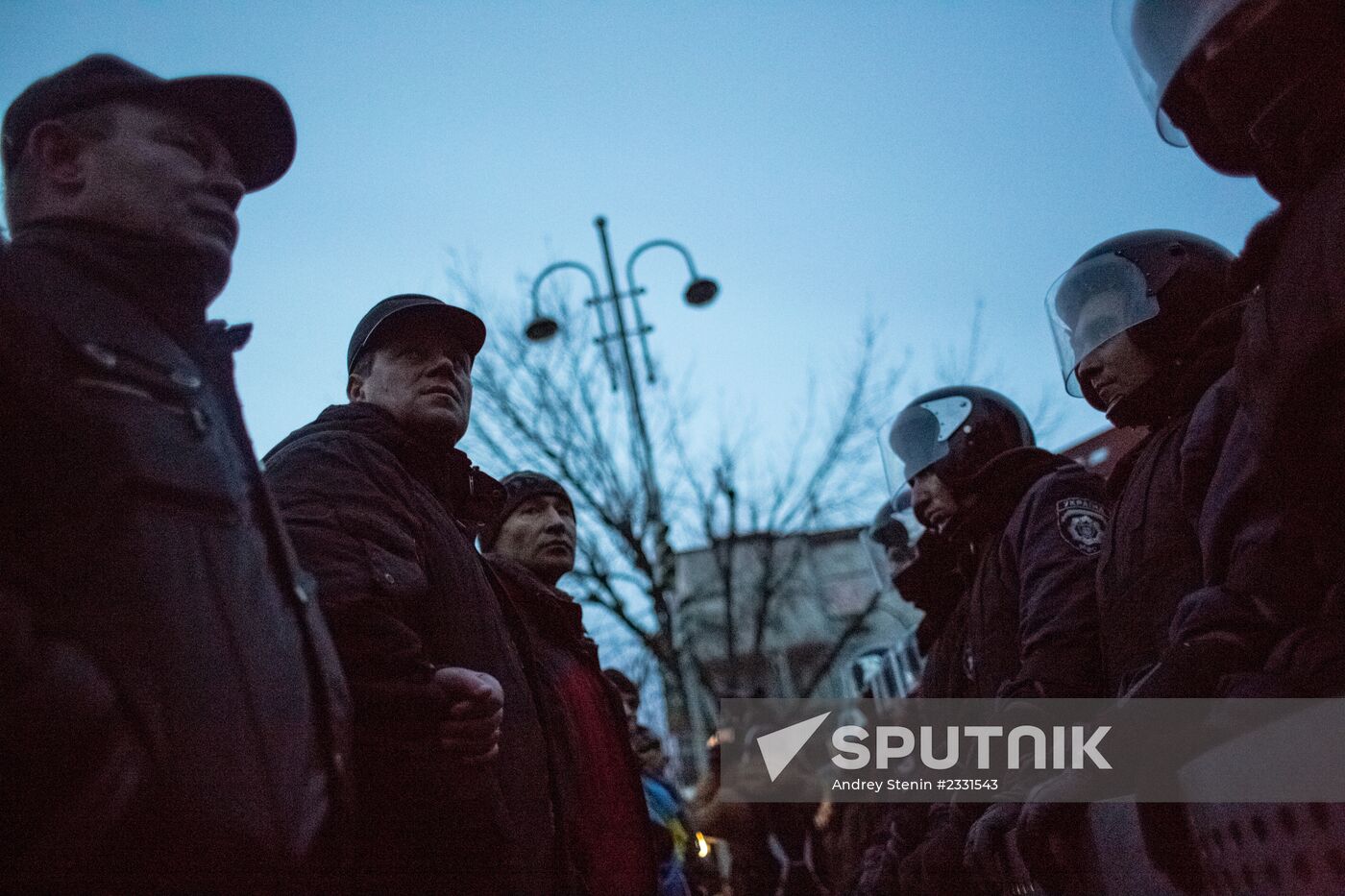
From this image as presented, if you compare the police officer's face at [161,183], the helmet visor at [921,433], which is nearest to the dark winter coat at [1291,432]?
the police officer's face at [161,183]

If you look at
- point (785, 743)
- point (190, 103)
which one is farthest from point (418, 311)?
point (785, 743)

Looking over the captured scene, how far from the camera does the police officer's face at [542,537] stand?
433 centimetres

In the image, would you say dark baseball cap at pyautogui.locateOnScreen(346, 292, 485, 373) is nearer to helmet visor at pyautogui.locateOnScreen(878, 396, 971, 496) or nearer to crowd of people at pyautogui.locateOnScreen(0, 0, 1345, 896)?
crowd of people at pyautogui.locateOnScreen(0, 0, 1345, 896)

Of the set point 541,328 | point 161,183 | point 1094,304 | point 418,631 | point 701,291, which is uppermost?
point 701,291

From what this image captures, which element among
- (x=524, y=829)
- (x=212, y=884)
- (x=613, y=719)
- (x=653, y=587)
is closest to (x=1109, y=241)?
(x=613, y=719)

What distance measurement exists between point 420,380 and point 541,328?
9550mm

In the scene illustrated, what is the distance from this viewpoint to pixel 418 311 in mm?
2877

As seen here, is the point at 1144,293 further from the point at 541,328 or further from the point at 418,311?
the point at 541,328

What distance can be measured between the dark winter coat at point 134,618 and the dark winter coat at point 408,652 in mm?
364

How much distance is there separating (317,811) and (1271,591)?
1.75m

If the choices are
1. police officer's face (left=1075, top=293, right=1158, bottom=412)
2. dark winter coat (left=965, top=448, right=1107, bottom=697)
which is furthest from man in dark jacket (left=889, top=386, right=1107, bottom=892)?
police officer's face (left=1075, top=293, right=1158, bottom=412)

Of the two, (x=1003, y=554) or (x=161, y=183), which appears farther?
(x=1003, y=554)

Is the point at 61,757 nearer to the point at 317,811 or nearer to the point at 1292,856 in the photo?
the point at 317,811

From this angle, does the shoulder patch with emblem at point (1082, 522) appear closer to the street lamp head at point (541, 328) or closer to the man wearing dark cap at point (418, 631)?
the man wearing dark cap at point (418, 631)
